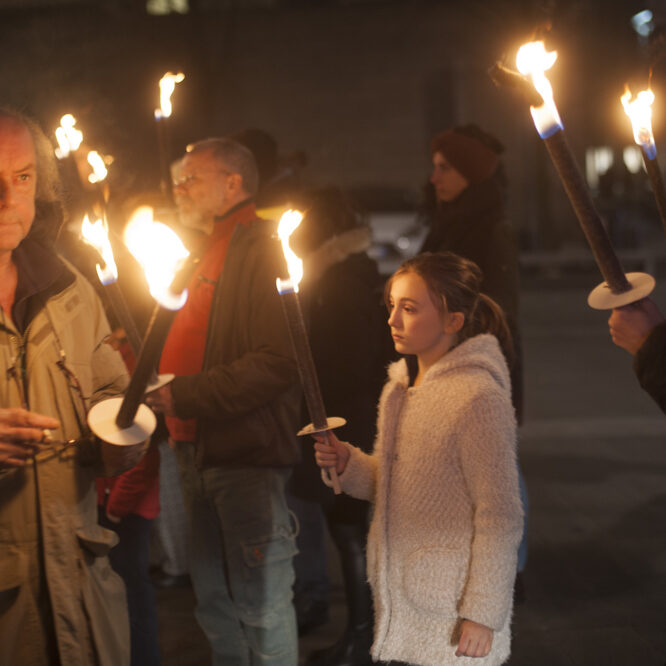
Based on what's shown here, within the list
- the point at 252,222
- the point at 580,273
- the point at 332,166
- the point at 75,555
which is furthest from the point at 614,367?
the point at 332,166

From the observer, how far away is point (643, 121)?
205 cm

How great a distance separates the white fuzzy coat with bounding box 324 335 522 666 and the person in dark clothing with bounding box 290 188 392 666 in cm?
97

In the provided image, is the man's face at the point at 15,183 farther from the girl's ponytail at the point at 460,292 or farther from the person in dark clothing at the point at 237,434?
the girl's ponytail at the point at 460,292

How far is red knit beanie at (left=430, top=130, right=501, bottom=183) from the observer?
4.24 metres

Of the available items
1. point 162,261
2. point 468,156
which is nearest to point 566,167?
point 162,261

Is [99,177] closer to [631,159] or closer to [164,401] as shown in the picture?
[164,401]

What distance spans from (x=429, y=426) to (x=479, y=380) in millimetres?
188

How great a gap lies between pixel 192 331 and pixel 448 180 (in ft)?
5.68

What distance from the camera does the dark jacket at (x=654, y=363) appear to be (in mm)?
2078

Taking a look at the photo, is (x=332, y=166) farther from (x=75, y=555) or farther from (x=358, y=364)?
(x=75, y=555)

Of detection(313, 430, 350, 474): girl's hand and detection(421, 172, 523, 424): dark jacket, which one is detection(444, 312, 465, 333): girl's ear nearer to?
detection(313, 430, 350, 474): girl's hand

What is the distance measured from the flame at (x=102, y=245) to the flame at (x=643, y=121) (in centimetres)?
125

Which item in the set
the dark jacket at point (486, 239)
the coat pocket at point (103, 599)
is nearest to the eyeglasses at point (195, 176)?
the dark jacket at point (486, 239)

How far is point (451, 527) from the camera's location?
2.35 metres
